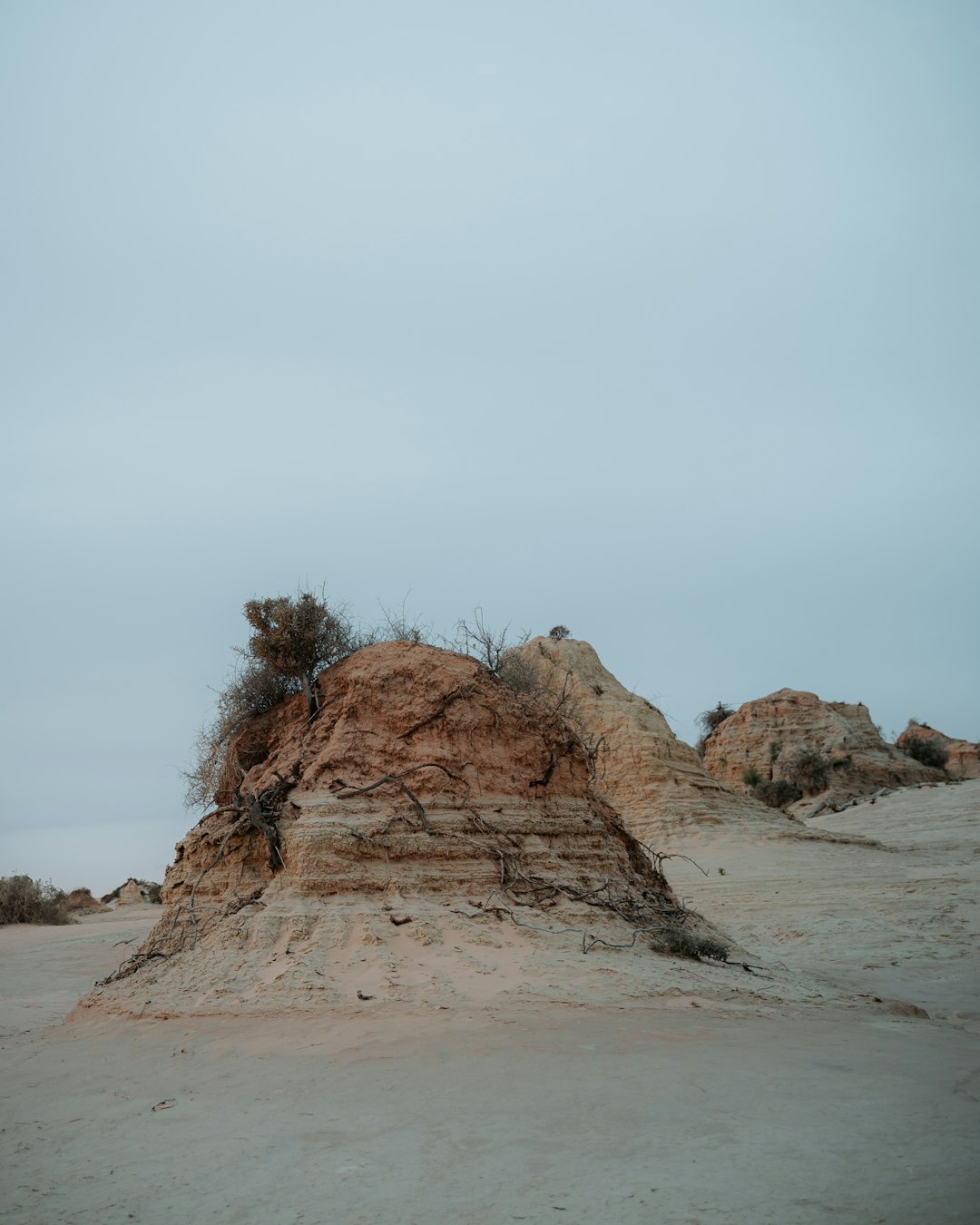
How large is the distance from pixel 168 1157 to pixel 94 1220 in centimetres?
61

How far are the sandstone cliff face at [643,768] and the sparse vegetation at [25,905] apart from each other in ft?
41.3

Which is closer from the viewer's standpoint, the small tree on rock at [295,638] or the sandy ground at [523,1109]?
the sandy ground at [523,1109]

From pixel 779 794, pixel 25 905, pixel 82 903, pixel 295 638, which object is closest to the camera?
pixel 295 638

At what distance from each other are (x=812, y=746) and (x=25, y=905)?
28.1m

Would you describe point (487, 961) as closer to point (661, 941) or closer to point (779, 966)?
point (661, 941)

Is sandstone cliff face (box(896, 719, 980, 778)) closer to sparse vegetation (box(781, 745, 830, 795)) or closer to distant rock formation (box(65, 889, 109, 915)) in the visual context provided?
sparse vegetation (box(781, 745, 830, 795))

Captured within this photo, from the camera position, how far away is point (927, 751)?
41.9 metres

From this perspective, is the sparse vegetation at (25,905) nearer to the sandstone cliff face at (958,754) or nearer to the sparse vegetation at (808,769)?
the sparse vegetation at (808,769)

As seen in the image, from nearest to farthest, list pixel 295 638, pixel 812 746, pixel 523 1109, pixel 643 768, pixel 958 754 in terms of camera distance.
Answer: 1. pixel 523 1109
2. pixel 295 638
3. pixel 643 768
4. pixel 812 746
5. pixel 958 754

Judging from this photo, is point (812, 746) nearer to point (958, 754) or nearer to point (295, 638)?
point (958, 754)

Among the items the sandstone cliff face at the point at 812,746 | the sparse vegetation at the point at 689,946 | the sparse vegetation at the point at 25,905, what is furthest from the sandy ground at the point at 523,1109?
the sandstone cliff face at the point at 812,746

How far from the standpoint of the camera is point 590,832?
941 centimetres

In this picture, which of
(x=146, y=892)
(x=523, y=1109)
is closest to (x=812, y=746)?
(x=146, y=892)

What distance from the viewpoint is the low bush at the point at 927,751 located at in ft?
137
